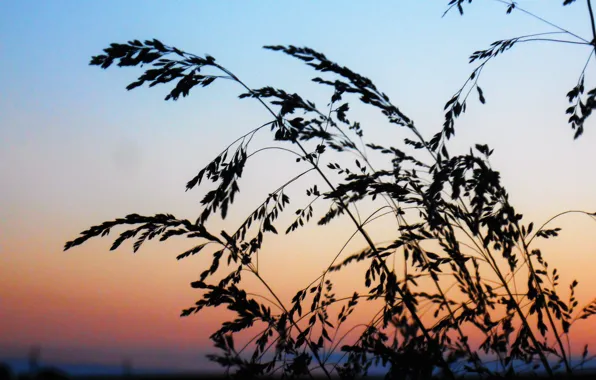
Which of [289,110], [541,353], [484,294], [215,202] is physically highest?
[289,110]

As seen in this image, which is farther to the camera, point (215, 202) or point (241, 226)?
point (241, 226)

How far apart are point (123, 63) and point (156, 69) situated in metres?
0.17

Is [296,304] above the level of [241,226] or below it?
below

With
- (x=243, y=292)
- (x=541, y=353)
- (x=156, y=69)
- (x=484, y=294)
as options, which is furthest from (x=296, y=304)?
(x=156, y=69)

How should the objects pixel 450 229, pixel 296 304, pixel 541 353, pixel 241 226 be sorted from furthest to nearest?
1. pixel 241 226
2. pixel 296 304
3. pixel 450 229
4. pixel 541 353

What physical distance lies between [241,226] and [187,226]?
1.27 ft

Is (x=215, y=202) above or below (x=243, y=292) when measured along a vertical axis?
above

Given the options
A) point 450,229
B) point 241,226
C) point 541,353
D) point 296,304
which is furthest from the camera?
point 241,226

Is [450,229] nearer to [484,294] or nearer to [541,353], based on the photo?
[484,294]

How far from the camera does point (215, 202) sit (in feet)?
10.5

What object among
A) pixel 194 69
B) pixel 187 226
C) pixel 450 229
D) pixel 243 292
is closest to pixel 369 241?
pixel 450 229

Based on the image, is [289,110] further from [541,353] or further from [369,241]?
[541,353]

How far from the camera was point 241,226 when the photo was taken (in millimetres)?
3564

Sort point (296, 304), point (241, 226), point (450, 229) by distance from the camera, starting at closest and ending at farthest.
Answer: point (450, 229) → point (296, 304) → point (241, 226)
